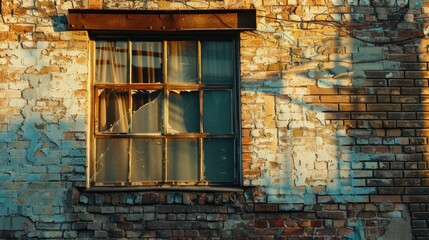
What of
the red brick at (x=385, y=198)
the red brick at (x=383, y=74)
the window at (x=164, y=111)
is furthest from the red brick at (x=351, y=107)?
the window at (x=164, y=111)

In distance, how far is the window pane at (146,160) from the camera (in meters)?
5.75

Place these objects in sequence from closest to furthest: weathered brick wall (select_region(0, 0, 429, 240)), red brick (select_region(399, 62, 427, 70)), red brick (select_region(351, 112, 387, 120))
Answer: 1. weathered brick wall (select_region(0, 0, 429, 240))
2. red brick (select_region(351, 112, 387, 120))
3. red brick (select_region(399, 62, 427, 70))

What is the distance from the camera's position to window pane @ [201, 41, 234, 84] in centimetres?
591

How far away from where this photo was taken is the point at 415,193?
5.64 meters

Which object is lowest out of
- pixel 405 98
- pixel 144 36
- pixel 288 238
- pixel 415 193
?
pixel 288 238

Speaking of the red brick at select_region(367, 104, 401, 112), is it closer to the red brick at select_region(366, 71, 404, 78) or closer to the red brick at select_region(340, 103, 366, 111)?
the red brick at select_region(340, 103, 366, 111)

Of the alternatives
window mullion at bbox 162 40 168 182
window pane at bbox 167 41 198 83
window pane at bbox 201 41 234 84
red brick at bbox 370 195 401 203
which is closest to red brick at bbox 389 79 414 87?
red brick at bbox 370 195 401 203

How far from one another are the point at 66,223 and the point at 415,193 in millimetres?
3141

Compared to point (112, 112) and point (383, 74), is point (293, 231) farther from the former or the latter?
point (112, 112)

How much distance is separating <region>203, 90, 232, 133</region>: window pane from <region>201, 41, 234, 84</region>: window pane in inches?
5.2

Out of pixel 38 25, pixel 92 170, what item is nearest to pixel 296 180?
pixel 92 170

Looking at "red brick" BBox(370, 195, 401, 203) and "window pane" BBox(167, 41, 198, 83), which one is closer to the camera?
"red brick" BBox(370, 195, 401, 203)

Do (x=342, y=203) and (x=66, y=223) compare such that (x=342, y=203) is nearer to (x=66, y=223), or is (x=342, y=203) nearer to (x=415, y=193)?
(x=415, y=193)

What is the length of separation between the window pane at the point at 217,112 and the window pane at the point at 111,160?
2.59 feet
